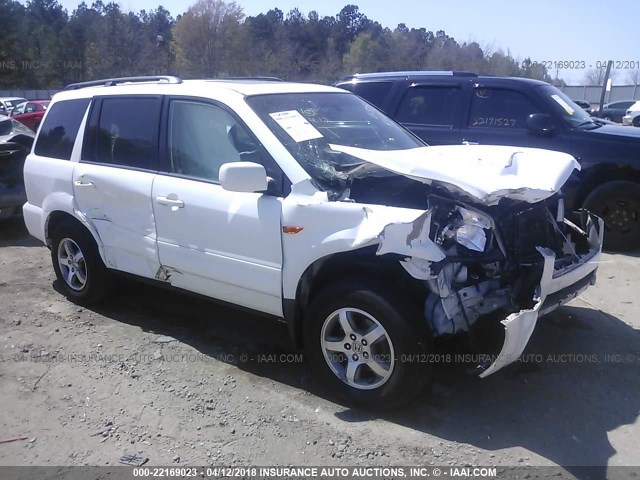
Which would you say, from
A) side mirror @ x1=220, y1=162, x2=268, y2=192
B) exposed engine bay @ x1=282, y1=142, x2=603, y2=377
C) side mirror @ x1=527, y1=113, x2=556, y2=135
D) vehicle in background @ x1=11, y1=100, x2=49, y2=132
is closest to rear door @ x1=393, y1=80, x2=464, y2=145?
side mirror @ x1=527, y1=113, x2=556, y2=135

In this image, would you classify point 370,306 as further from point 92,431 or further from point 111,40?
point 111,40

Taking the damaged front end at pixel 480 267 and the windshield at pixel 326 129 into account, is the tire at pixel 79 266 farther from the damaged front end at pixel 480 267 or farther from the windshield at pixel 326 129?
the damaged front end at pixel 480 267

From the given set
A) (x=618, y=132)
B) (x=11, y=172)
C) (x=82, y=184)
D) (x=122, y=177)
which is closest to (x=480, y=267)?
(x=122, y=177)

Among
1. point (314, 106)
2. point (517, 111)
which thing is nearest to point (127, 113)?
point (314, 106)

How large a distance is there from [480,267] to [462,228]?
0.26 m

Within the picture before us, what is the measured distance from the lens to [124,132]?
4.61 metres

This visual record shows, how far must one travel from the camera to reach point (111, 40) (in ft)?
140

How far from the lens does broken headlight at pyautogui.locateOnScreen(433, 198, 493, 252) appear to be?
125 inches

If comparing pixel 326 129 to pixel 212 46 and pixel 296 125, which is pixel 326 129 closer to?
pixel 296 125

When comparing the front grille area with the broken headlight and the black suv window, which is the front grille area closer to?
the broken headlight

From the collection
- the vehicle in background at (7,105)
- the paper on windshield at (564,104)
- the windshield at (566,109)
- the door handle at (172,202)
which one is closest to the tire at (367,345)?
the door handle at (172,202)

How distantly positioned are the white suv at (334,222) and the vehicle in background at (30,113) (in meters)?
14.7

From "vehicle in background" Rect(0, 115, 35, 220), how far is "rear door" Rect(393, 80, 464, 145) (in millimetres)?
5069

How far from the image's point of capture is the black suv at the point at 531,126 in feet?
21.5
